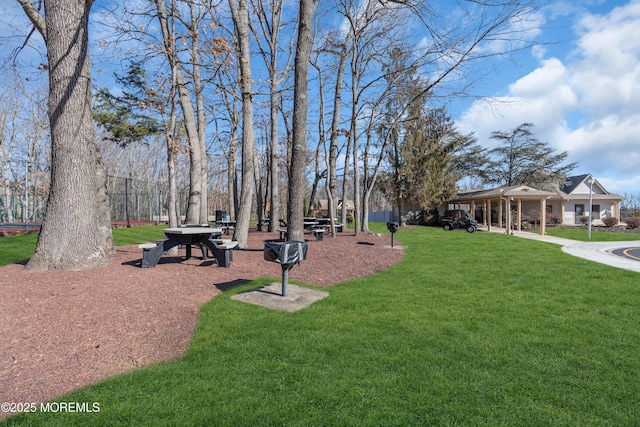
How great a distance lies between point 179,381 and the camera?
8.20 ft

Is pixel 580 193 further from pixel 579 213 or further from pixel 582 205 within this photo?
pixel 579 213

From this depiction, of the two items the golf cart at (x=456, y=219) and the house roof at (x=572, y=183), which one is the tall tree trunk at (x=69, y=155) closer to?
the golf cart at (x=456, y=219)

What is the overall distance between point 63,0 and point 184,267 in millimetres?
5162

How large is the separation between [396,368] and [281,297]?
237 cm

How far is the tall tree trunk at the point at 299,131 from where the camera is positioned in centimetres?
743

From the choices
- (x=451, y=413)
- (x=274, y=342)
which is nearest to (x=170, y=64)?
(x=274, y=342)

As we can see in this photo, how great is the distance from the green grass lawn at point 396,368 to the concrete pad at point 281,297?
188mm

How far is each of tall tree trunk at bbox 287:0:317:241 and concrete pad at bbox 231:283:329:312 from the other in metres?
2.35

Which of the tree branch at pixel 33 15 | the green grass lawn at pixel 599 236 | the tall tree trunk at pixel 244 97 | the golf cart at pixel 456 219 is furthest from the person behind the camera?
the golf cart at pixel 456 219

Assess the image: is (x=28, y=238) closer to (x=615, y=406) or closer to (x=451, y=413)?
(x=451, y=413)

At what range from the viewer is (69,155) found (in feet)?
17.7

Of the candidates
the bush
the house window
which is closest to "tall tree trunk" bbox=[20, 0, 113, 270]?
the bush

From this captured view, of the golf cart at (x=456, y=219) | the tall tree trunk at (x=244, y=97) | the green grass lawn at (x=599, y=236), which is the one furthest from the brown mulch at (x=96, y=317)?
the green grass lawn at (x=599, y=236)

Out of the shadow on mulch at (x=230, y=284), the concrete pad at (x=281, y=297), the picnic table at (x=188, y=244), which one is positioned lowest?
the concrete pad at (x=281, y=297)
